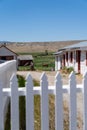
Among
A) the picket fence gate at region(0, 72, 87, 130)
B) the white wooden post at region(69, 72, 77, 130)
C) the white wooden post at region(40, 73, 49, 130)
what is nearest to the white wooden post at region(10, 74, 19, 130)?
the picket fence gate at region(0, 72, 87, 130)

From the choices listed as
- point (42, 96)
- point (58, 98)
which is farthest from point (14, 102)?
point (58, 98)

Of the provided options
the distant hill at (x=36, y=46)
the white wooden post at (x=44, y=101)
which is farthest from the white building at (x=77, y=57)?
the distant hill at (x=36, y=46)

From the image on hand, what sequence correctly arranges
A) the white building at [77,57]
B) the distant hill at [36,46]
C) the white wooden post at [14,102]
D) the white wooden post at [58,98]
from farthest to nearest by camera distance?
the distant hill at [36,46]
the white building at [77,57]
the white wooden post at [58,98]
the white wooden post at [14,102]

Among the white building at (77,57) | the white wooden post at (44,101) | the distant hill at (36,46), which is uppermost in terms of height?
the white wooden post at (44,101)

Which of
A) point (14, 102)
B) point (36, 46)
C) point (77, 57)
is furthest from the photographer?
point (36, 46)

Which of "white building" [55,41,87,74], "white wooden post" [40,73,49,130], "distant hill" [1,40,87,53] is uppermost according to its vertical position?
"white wooden post" [40,73,49,130]

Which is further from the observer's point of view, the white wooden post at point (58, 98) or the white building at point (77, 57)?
the white building at point (77, 57)

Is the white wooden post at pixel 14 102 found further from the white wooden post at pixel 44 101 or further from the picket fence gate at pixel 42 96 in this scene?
the white wooden post at pixel 44 101

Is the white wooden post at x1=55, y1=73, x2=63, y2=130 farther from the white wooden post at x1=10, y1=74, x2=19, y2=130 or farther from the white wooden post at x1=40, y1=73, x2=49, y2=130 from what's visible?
the white wooden post at x1=10, y1=74, x2=19, y2=130

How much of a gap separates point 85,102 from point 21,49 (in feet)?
368

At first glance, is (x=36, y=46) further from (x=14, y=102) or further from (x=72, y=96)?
(x=14, y=102)

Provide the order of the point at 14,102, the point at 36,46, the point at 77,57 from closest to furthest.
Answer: the point at 14,102
the point at 77,57
the point at 36,46

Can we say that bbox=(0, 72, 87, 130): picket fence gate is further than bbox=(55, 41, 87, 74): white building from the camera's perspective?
No

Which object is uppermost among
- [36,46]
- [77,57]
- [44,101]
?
[44,101]
